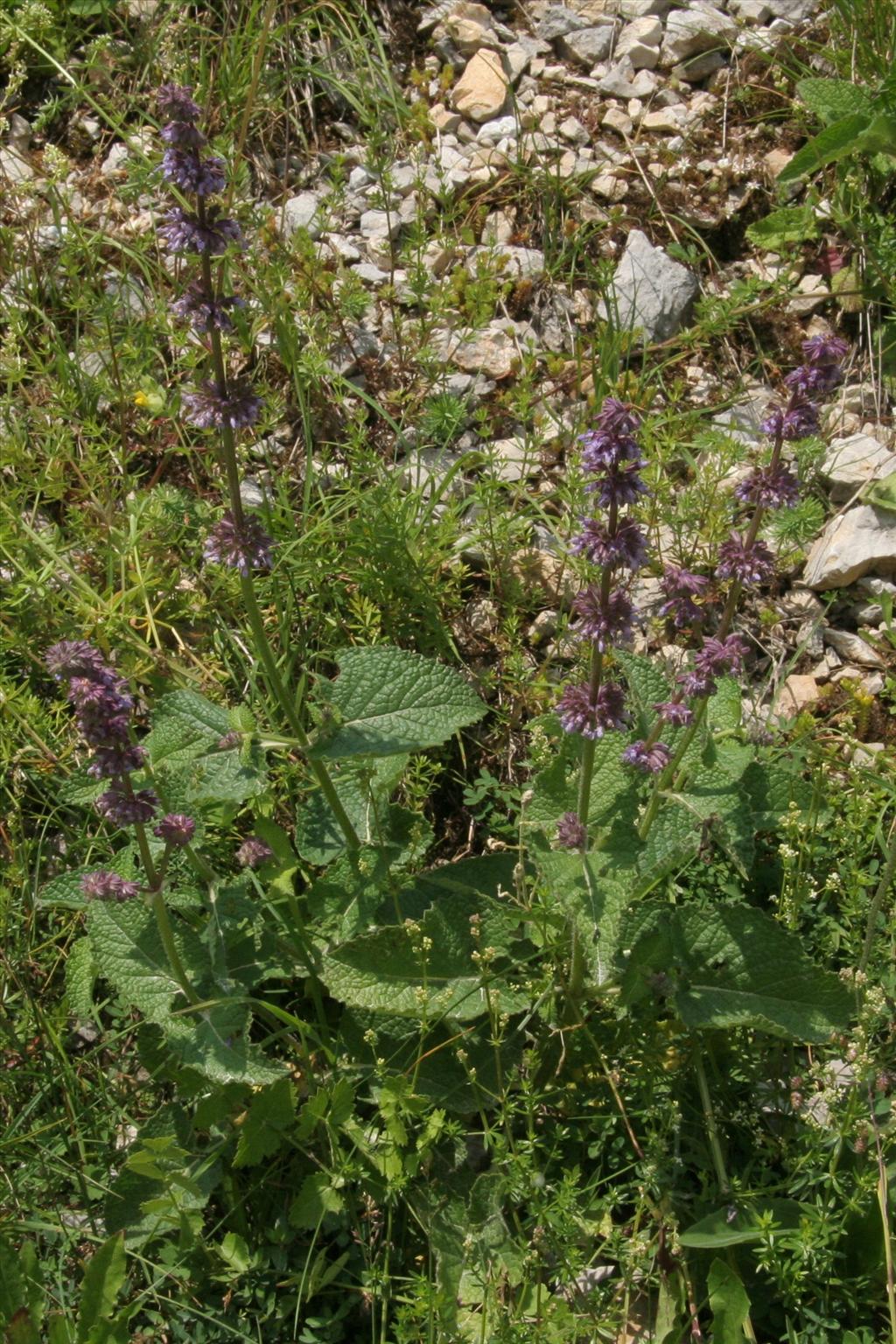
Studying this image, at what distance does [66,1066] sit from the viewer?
3.29 metres

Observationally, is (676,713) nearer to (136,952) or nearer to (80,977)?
(136,952)

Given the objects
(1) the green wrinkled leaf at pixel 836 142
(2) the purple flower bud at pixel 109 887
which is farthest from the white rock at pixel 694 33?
(2) the purple flower bud at pixel 109 887

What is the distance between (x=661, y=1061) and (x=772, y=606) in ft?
5.72

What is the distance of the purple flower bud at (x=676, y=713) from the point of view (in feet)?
9.52

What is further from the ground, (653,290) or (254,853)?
(254,853)

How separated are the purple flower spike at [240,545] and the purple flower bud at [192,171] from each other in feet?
2.27

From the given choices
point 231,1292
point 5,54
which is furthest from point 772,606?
point 5,54

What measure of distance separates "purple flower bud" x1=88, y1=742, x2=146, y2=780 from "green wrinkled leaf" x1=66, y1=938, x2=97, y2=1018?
74 centimetres

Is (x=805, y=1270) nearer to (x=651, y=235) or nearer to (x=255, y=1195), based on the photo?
(x=255, y=1195)

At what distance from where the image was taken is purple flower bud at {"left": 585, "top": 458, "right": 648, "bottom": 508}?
2477 millimetres

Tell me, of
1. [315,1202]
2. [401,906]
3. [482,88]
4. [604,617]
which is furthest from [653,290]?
[315,1202]

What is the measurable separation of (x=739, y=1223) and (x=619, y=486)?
1.77 metres

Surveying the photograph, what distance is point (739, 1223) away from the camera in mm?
2949

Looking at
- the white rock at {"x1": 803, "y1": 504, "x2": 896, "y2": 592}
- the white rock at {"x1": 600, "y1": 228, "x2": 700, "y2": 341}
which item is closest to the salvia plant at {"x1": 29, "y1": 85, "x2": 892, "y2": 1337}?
the white rock at {"x1": 803, "y1": 504, "x2": 896, "y2": 592}
